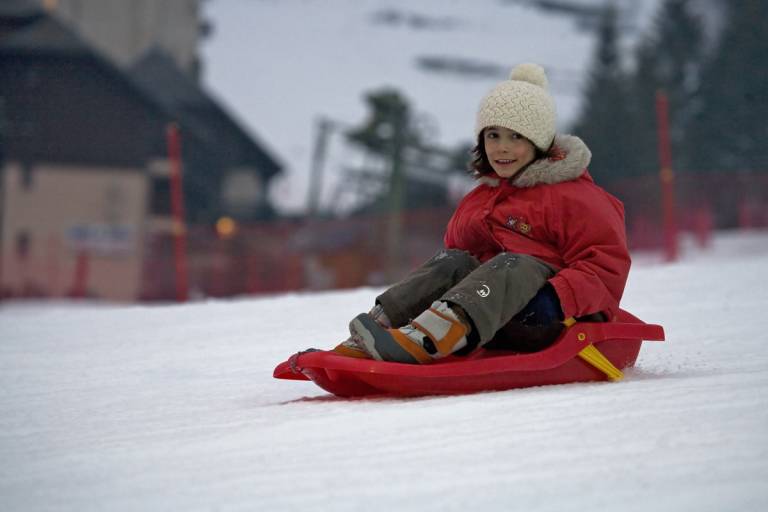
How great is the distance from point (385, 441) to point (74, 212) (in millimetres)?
19483

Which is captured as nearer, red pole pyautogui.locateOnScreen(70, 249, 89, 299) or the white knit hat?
the white knit hat

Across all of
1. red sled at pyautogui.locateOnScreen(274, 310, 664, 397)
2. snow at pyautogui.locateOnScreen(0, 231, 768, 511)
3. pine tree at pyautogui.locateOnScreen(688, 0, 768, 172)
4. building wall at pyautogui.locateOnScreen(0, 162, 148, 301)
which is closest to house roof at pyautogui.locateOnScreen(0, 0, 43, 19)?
building wall at pyautogui.locateOnScreen(0, 162, 148, 301)

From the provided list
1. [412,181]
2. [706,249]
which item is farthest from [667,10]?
[706,249]

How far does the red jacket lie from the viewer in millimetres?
2166

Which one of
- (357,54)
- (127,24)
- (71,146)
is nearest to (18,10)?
(71,146)

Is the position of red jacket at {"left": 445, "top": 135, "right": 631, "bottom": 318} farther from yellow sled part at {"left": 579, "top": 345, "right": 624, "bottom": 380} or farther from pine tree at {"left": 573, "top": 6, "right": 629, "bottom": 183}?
pine tree at {"left": 573, "top": 6, "right": 629, "bottom": 183}

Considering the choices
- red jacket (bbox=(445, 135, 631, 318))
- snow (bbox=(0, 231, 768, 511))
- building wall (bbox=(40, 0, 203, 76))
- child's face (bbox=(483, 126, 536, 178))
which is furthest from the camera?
building wall (bbox=(40, 0, 203, 76))

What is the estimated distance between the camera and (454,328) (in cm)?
207

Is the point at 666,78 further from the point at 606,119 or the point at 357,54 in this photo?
the point at 357,54

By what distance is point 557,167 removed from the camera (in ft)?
7.57

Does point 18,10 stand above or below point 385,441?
above

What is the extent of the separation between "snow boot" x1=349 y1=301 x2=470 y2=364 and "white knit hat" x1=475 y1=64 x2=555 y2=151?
59cm

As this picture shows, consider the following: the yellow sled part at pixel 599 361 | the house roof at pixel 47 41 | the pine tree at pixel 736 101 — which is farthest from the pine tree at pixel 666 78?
the yellow sled part at pixel 599 361

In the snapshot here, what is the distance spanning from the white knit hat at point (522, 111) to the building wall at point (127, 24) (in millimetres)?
24706
